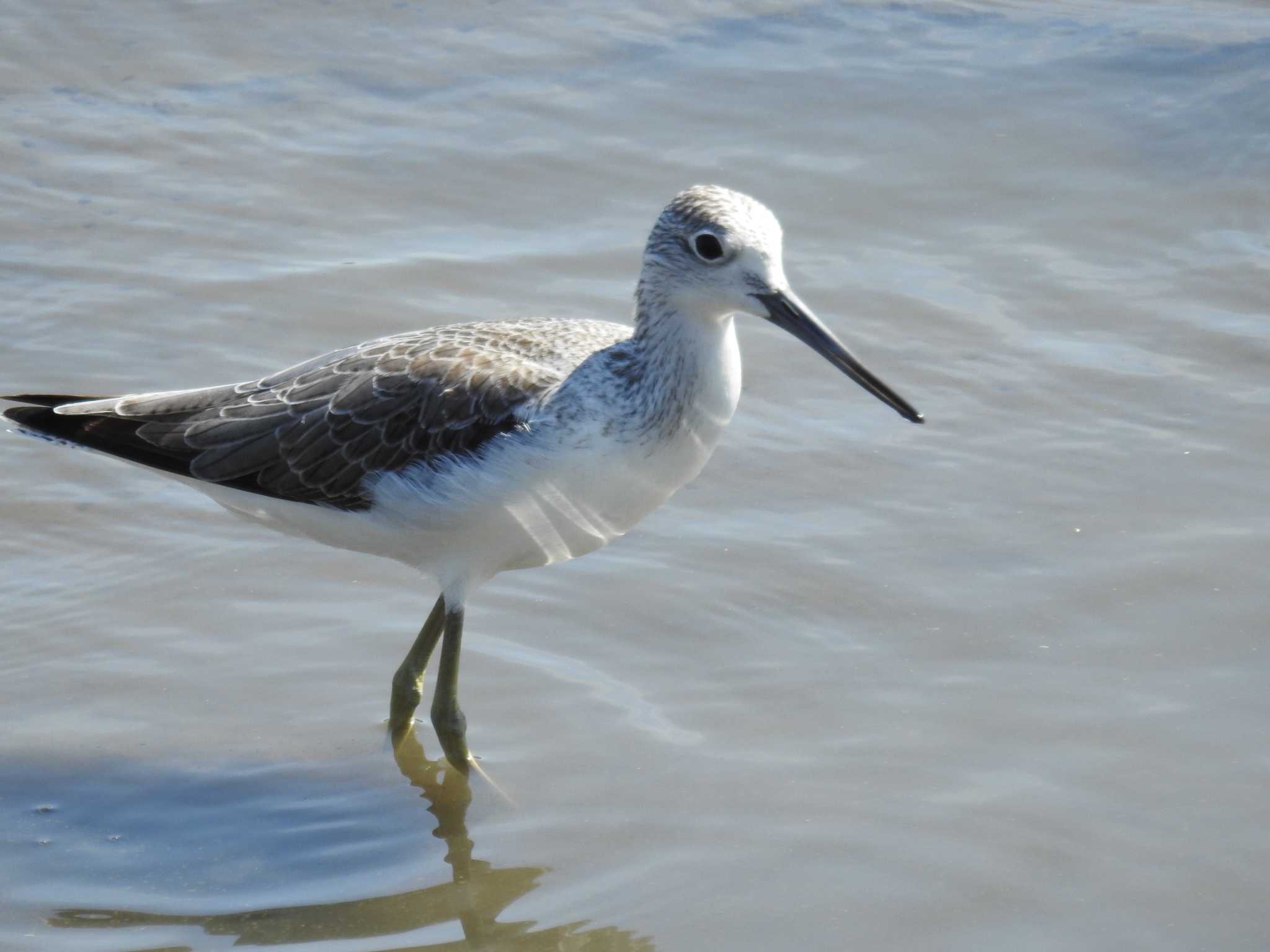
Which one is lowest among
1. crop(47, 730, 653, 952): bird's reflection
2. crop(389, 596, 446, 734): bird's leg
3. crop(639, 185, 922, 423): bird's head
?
crop(47, 730, 653, 952): bird's reflection

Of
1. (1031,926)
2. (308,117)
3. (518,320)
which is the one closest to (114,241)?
(308,117)

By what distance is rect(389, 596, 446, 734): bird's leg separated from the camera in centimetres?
681

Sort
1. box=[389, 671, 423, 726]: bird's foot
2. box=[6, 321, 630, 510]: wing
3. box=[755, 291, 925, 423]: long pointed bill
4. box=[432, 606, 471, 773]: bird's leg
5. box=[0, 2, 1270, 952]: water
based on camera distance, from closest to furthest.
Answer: box=[0, 2, 1270, 952]: water
box=[755, 291, 925, 423]: long pointed bill
box=[6, 321, 630, 510]: wing
box=[432, 606, 471, 773]: bird's leg
box=[389, 671, 423, 726]: bird's foot

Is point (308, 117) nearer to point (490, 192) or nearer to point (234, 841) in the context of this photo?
point (490, 192)

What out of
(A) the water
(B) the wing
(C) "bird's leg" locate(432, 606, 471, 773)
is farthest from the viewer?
(C) "bird's leg" locate(432, 606, 471, 773)

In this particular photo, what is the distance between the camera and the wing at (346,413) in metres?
6.37

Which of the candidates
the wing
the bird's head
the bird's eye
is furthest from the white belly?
the bird's eye

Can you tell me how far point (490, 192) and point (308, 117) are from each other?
1.81 m

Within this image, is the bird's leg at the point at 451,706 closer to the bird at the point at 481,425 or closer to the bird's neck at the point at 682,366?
the bird at the point at 481,425

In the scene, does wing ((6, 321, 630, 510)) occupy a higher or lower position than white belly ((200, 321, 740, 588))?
higher

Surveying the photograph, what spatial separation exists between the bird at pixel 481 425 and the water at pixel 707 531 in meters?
0.77

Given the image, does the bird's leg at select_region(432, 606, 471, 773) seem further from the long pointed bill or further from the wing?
the long pointed bill

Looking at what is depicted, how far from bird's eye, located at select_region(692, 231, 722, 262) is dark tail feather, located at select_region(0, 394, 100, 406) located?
2689 millimetres

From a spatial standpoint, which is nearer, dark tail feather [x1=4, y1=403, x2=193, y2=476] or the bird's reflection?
the bird's reflection
